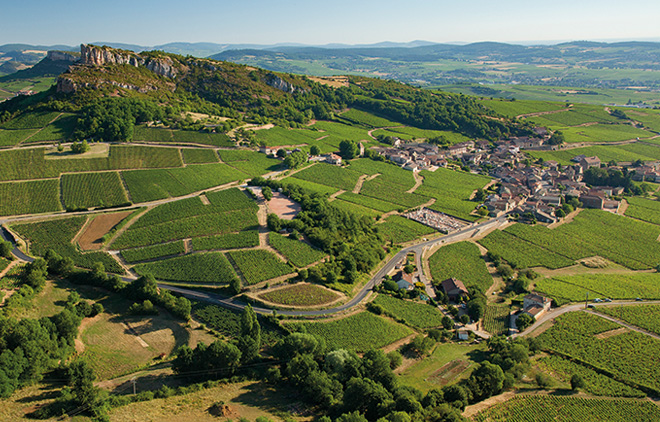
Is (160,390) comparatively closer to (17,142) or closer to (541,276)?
(541,276)

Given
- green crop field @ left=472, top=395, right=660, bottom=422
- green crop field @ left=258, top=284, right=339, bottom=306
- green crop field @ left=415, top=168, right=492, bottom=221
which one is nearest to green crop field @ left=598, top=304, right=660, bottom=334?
green crop field @ left=472, top=395, right=660, bottom=422

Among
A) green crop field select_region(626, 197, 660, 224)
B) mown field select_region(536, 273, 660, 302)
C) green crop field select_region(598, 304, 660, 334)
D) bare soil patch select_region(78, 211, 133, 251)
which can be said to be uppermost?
bare soil patch select_region(78, 211, 133, 251)

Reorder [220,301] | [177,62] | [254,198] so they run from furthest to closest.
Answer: [177,62] → [254,198] → [220,301]

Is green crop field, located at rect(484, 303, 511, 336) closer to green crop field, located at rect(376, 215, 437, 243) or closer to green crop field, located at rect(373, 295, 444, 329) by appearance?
green crop field, located at rect(373, 295, 444, 329)

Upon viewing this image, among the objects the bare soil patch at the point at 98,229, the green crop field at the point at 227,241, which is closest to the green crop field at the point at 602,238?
the green crop field at the point at 227,241

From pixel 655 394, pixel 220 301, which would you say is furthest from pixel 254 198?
pixel 655 394

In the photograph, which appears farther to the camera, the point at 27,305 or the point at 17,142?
the point at 17,142
